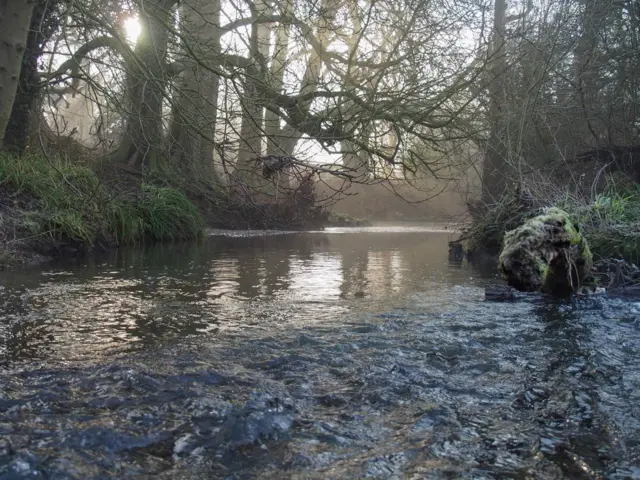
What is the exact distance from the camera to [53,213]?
870 centimetres

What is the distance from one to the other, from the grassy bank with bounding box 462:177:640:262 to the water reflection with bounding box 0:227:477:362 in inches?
48.3

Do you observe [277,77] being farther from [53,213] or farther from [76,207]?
[53,213]

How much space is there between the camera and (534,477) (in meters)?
2.00

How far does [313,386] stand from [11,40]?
4.46 m

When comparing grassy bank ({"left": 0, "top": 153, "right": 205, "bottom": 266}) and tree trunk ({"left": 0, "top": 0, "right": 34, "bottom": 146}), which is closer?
tree trunk ({"left": 0, "top": 0, "right": 34, "bottom": 146})

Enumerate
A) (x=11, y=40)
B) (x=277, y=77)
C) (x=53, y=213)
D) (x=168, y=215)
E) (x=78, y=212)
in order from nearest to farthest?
(x=11, y=40)
(x=277, y=77)
(x=53, y=213)
(x=78, y=212)
(x=168, y=215)

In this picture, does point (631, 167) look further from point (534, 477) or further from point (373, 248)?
point (534, 477)

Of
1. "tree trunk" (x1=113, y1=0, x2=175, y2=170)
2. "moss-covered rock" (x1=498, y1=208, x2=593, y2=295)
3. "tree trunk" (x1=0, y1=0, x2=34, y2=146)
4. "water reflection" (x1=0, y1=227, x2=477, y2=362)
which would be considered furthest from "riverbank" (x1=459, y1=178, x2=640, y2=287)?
"tree trunk" (x1=0, y1=0, x2=34, y2=146)

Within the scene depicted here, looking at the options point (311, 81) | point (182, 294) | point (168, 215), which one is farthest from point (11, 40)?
point (168, 215)

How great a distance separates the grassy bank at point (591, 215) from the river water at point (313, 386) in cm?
207

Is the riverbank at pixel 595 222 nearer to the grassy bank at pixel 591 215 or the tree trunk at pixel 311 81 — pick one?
the grassy bank at pixel 591 215

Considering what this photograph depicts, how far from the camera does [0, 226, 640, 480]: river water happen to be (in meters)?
2.12

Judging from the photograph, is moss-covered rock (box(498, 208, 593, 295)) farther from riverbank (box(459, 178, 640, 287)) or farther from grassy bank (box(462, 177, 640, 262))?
grassy bank (box(462, 177, 640, 262))

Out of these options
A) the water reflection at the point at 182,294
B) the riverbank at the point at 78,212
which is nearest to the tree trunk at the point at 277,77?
the riverbank at the point at 78,212
